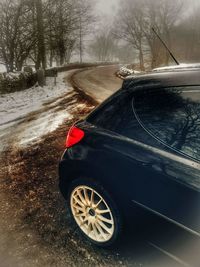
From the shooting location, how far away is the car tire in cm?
272

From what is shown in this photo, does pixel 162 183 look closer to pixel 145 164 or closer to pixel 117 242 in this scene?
pixel 145 164

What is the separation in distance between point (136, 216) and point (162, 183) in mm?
444

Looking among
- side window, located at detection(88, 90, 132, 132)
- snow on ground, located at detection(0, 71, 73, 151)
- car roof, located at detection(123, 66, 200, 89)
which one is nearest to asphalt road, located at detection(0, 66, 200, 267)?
side window, located at detection(88, 90, 132, 132)

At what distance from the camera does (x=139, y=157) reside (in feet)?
7.82

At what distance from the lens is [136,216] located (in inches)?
98.4

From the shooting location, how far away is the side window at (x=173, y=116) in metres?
2.22

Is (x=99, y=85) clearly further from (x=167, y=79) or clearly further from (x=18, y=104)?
(x=167, y=79)

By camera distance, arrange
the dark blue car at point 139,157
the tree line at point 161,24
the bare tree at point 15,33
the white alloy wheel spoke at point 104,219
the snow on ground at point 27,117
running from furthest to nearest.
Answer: the tree line at point 161,24 → the bare tree at point 15,33 → the snow on ground at point 27,117 → the white alloy wheel spoke at point 104,219 → the dark blue car at point 139,157

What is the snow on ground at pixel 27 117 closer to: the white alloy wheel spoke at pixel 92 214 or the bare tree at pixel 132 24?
the white alloy wheel spoke at pixel 92 214

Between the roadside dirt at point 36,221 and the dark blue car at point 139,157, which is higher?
the dark blue car at point 139,157

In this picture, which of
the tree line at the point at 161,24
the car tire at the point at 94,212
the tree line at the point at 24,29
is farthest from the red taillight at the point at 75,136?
the tree line at the point at 161,24

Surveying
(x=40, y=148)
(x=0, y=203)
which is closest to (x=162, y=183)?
(x=0, y=203)

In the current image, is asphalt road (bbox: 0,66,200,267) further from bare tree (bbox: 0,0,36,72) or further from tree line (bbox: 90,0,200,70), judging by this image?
tree line (bbox: 90,0,200,70)

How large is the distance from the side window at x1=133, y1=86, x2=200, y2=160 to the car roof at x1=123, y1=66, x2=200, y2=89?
6 centimetres
